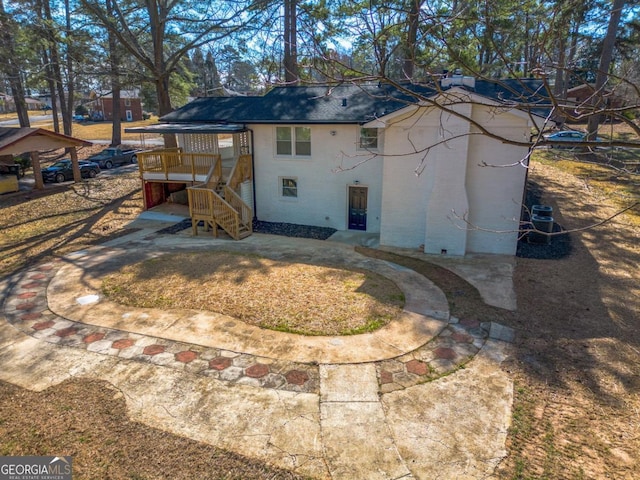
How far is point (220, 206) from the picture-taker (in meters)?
16.1

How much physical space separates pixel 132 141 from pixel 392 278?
3925cm

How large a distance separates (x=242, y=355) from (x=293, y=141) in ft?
39.3

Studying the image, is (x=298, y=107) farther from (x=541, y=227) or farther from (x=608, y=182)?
(x=608, y=182)

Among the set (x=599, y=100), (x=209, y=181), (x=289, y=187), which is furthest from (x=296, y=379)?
(x=289, y=187)

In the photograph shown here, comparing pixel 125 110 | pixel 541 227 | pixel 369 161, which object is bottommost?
pixel 541 227

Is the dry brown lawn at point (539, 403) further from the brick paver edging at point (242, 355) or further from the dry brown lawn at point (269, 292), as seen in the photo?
the dry brown lawn at point (269, 292)

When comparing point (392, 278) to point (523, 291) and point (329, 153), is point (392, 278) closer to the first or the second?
point (523, 291)

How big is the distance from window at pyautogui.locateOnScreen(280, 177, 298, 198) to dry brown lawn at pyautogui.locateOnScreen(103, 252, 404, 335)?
6.35m

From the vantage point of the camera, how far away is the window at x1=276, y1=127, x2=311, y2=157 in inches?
687

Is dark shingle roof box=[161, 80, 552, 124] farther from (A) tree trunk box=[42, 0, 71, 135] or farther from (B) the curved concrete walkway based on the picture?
(B) the curved concrete walkway

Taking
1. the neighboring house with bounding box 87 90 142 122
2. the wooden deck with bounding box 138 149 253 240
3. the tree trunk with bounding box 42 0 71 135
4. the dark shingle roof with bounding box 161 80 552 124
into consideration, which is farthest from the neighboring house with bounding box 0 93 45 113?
the wooden deck with bounding box 138 149 253 240

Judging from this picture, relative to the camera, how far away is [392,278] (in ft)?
37.0

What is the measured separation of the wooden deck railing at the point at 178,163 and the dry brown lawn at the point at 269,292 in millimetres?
6156

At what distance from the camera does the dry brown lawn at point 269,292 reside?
8.78 meters
